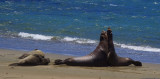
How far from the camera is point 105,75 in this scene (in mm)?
8312

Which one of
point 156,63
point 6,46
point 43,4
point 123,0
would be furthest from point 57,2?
point 156,63

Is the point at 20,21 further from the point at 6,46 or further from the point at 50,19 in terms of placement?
the point at 6,46

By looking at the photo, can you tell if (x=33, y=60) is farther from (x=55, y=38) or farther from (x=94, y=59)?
(x=55, y=38)

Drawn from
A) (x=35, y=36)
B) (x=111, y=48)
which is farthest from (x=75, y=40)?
(x=111, y=48)

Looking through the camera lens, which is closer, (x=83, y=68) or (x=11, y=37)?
(x=83, y=68)

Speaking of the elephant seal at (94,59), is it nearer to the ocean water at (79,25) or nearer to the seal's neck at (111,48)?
the seal's neck at (111,48)

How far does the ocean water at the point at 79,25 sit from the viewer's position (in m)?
13.1

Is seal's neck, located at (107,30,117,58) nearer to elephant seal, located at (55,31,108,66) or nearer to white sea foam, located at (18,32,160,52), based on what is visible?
elephant seal, located at (55,31,108,66)

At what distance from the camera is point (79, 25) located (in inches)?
741

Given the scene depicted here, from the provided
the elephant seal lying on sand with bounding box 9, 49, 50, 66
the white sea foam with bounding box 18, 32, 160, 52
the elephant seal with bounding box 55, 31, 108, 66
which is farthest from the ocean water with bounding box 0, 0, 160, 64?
the elephant seal lying on sand with bounding box 9, 49, 50, 66

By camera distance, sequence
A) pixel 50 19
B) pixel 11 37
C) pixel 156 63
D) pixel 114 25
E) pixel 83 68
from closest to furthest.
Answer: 1. pixel 83 68
2. pixel 156 63
3. pixel 11 37
4. pixel 114 25
5. pixel 50 19

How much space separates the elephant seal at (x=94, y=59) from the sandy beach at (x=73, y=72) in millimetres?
238

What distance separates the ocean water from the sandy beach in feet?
6.31

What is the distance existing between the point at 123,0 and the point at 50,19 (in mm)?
9469
